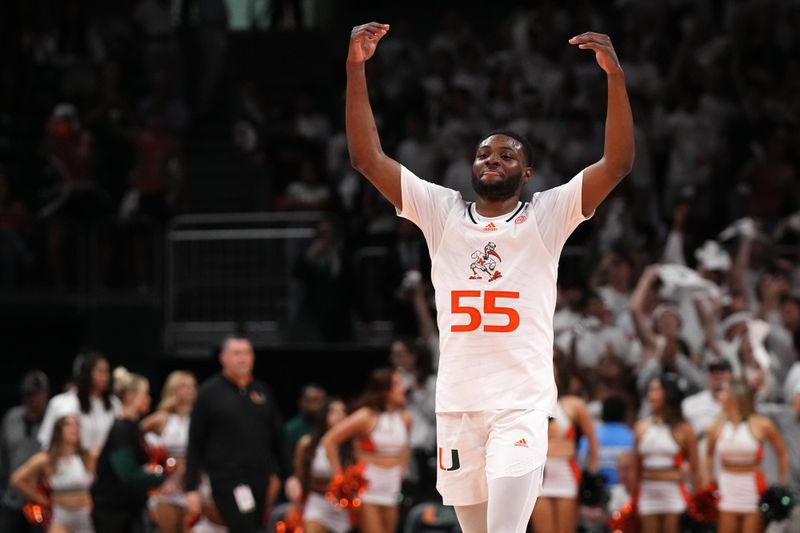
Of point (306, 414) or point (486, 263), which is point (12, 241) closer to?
point (306, 414)

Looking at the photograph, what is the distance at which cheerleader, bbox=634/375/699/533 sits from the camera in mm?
12938

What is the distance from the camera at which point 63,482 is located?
536 inches

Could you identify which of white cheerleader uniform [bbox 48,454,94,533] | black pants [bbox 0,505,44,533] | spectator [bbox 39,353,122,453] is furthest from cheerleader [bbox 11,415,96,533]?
black pants [bbox 0,505,44,533]

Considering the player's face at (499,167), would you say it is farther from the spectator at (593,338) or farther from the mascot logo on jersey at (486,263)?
the spectator at (593,338)

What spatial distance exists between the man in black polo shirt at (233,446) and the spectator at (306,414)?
316 cm

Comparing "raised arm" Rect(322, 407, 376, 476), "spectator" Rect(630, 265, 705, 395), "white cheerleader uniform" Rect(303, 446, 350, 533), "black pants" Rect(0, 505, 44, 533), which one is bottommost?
"black pants" Rect(0, 505, 44, 533)

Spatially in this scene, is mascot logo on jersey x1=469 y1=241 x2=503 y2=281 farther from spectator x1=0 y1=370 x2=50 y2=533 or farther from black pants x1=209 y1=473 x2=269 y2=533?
spectator x1=0 y1=370 x2=50 y2=533

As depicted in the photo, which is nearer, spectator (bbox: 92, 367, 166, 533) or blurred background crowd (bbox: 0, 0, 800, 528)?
spectator (bbox: 92, 367, 166, 533)

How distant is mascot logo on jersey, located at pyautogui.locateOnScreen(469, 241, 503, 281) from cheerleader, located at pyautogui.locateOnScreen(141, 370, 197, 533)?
8.05 m

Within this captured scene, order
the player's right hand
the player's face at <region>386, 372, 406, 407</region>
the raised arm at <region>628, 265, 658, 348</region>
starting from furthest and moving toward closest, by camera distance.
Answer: the raised arm at <region>628, 265, 658, 348</region> < the player's face at <region>386, 372, 406, 407</region> < the player's right hand

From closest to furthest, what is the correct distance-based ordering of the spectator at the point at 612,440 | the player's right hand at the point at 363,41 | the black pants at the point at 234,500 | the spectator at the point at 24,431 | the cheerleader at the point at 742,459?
the player's right hand at the point at 363,41 < the black pants at the point at 234,500 < the cheerleader at the point at 742,459 < the spectator at the point at 612,440 < the spectator at the point at 24,431

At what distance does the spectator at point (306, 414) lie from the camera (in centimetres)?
1466

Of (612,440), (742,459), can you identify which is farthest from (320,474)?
(742,459)

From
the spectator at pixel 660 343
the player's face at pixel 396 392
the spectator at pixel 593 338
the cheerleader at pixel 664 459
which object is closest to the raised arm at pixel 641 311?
the spectator at pixel 660 343
